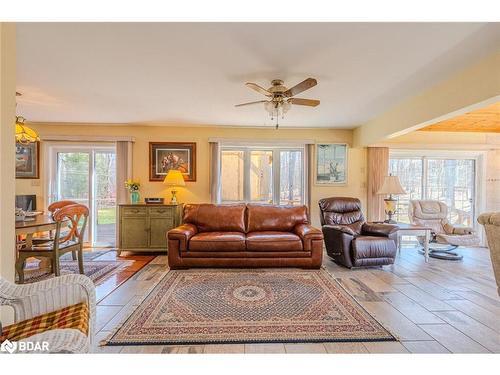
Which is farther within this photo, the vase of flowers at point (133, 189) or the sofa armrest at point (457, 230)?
the vase of flowers at point (133, 189)

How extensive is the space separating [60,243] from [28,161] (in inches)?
109

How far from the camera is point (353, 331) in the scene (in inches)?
83.7

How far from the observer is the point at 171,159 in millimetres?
5203

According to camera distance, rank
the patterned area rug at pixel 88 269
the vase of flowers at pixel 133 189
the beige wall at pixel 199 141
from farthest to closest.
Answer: the beige wall at pixel 199 141, the vase of flowers at pixel 133 189, the patterned area rug at pixel 88 269

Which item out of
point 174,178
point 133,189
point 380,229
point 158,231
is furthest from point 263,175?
point 133,189

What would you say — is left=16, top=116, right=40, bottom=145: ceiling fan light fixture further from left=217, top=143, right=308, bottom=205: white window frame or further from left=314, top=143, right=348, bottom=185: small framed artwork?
left=314, top=143, right=348, bottom=185: small framed artwork

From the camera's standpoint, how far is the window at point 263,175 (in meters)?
5.37

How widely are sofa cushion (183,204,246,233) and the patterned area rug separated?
46.5 inches

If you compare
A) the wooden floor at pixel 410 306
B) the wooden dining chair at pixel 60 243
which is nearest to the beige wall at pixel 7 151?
the wooden floor at pixel 410 306

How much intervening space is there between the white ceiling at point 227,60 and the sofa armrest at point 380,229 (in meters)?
1.77

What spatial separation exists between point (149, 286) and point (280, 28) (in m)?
2.96

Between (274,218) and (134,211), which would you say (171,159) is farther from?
(274,218)

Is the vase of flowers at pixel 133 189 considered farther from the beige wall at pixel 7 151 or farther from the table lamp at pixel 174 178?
the beige wall at pixel 7 151
